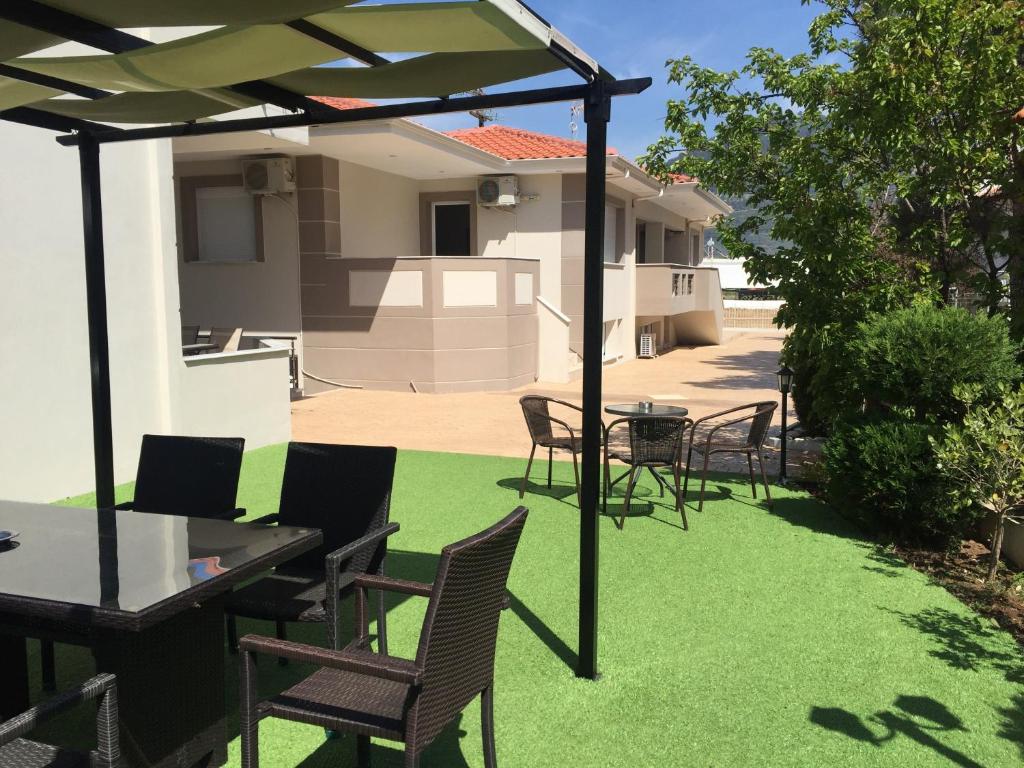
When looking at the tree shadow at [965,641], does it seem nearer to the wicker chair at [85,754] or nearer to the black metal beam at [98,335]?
the wicker chair at [85,754]

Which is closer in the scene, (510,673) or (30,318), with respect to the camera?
(510,673)

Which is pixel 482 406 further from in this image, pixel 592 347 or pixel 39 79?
pixel 39 79

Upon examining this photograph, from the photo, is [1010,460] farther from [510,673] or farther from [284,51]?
[284,51]

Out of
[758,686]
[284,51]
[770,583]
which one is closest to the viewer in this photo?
[284,51]

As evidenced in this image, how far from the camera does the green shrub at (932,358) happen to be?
5.72 meters

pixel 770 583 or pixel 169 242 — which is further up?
pixel 169 242

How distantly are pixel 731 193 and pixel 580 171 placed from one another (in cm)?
989

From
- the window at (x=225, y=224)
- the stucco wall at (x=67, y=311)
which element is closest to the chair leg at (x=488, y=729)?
the stucco wall at (x=67, y=311)

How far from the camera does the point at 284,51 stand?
10.4ft

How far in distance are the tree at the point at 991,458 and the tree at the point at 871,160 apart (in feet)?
5.35

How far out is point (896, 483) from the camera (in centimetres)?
576

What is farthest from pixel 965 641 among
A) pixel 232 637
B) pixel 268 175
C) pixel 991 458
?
pixel 268 175

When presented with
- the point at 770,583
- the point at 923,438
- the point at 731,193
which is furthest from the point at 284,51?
the point at 731,193

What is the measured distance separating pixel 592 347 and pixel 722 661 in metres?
1.69
